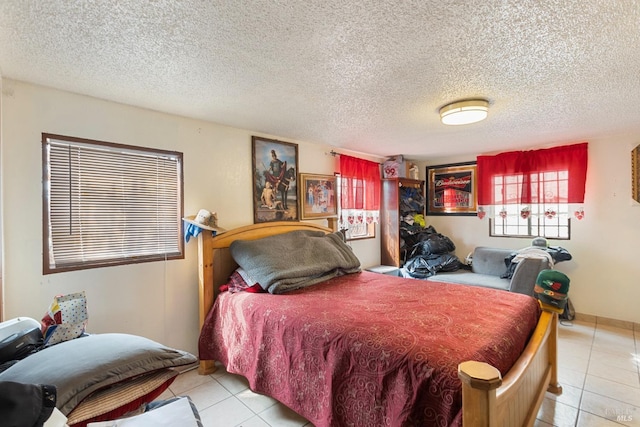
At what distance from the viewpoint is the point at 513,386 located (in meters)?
1.23

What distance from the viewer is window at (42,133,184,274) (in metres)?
1.95

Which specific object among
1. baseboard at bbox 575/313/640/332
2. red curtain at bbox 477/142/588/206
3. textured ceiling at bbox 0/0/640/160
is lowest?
baseboard at bbox 575/313/640/332

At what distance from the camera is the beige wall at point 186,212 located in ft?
5.98

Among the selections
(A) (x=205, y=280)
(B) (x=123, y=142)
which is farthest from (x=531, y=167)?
(B) (x=123, y=142)

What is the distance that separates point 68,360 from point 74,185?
1.46 meters

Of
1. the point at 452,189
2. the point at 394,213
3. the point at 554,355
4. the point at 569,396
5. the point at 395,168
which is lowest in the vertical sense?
the point at 569,396

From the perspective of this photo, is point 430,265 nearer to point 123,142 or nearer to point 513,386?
point 513,386

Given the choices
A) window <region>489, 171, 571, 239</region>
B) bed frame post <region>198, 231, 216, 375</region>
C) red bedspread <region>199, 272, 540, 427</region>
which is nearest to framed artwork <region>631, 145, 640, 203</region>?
window <region>489, 171, 571, 239</region>

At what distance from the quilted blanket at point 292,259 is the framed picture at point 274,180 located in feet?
1.09

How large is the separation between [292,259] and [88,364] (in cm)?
167

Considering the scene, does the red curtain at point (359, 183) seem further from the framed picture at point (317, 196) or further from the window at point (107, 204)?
the window at point (107, 204)

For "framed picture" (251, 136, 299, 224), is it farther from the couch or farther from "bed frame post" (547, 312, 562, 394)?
"bed frame post" (547, 312, 562, 394)

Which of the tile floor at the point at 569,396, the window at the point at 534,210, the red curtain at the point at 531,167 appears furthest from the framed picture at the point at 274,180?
the window at the point at 534,210

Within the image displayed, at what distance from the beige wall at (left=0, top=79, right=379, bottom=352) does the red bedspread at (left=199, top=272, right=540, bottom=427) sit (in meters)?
0.44
